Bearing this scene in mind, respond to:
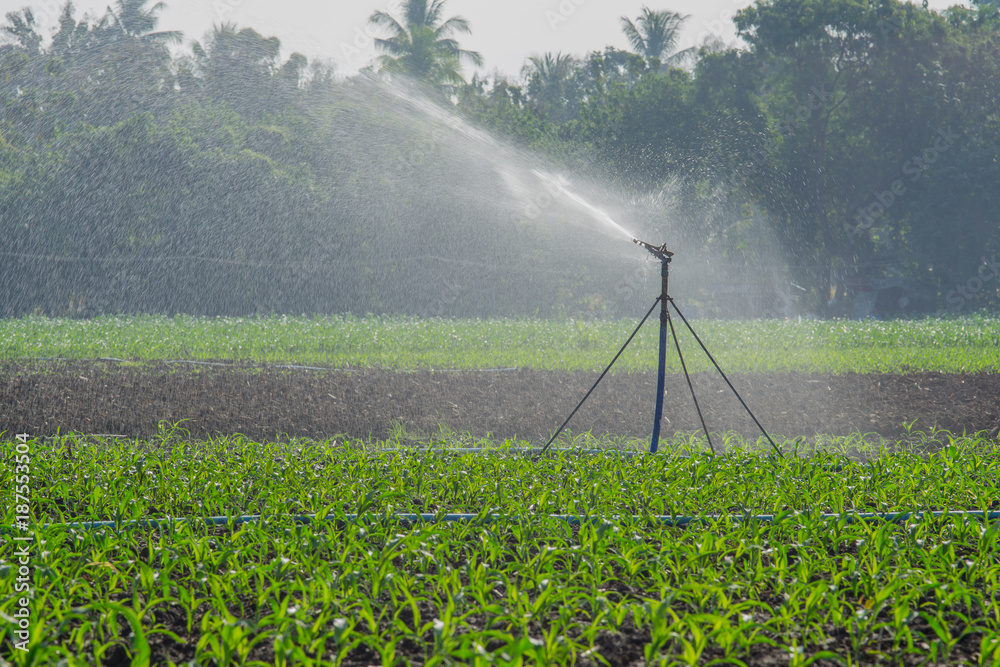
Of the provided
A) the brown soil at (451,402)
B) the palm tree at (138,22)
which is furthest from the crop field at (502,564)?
the palm tree at (138,22)

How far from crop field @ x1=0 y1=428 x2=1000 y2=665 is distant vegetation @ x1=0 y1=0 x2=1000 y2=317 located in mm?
16554

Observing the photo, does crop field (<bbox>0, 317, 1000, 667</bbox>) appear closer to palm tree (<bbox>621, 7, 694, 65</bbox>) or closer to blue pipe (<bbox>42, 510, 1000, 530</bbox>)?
blue pipe (<bbox>42, 510, 1000, 530</bbox>)

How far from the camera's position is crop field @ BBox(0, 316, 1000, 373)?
34.1ft

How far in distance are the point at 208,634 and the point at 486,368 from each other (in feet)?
25.2

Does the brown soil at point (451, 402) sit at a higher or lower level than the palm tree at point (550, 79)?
lower

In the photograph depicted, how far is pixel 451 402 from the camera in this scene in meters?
7.66

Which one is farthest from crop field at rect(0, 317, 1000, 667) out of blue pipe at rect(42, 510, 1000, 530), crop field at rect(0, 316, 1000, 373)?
crop field at rect(0, 316, 1000, 373)

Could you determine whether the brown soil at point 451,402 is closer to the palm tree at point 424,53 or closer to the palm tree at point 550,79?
the palm tree at point 424,53

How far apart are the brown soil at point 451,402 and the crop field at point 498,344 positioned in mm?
950

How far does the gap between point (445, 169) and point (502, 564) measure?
21.3m

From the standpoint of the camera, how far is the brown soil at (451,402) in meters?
6.66

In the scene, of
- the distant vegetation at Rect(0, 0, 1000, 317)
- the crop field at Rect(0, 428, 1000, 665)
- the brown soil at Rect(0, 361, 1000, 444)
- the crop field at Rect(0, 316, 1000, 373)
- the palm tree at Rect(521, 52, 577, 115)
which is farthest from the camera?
the palm tree at Rect(521, 52, 577, 115)

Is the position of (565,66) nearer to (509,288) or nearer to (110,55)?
(509,288)

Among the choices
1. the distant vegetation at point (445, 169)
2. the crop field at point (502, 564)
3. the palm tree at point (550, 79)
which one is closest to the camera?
the crop field at point (502, 564)
